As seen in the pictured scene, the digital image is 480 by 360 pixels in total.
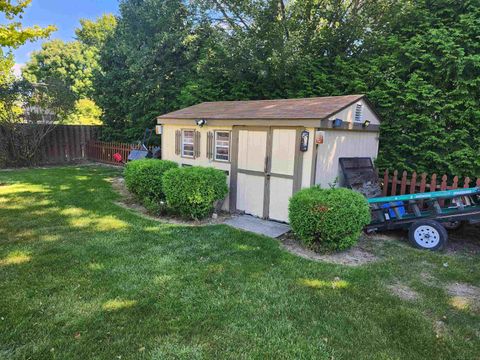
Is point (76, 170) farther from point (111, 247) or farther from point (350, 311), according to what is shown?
point (350, 311)

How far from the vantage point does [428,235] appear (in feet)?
17.1

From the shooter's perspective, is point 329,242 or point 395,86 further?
point 395,86

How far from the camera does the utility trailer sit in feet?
16.8

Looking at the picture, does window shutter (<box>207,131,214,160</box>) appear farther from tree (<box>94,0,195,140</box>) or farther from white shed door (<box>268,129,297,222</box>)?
tree (<box>94,0,195,140</box>)

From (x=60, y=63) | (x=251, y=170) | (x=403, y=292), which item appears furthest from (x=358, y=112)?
(x=60, y=63)

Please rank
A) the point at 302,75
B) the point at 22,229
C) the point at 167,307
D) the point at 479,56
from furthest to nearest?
the point at 302,75, the point at 479,56, the point at 22,229, the point at 167,307

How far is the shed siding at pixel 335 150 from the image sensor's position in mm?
5797

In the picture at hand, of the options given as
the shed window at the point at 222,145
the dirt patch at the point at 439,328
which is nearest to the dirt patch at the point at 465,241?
the dirt patch at the point at 439,328

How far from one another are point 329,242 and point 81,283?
3329mm

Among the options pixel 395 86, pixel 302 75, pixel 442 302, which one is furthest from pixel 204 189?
pixel 302 75

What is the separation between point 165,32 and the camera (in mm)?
12758

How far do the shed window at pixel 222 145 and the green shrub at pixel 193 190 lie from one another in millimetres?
690

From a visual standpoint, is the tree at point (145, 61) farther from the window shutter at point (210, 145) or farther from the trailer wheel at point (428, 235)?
the trailer wheel at point (428, 235)

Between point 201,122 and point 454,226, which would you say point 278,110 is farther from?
point 454,226
